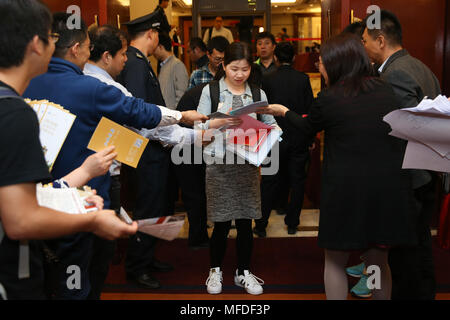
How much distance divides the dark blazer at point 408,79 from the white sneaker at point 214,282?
1505 mm

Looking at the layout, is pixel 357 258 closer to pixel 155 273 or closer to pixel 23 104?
pixel 155 273

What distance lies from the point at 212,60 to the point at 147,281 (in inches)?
82.2

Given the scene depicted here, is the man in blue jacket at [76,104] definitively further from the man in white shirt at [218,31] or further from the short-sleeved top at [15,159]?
the man in white shirt at [218,31]

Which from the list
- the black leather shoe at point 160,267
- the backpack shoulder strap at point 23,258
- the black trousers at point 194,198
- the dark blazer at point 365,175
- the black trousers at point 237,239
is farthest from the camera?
the black trousers at point 194,198

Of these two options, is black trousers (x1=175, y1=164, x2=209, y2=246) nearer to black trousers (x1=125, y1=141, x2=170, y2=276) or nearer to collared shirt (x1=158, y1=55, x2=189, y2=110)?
black trousers (x1=125, y1=141, x2=170, y2=276)

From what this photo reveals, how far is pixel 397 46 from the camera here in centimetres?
229

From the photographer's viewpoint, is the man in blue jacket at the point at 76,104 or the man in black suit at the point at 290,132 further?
the man in black suit at the point at 290,132

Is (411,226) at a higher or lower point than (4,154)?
lower

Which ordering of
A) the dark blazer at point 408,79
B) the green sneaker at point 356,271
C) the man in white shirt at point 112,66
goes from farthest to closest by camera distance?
the green sneaker at point 356,271, the man in white shirt at point 112,66, the dark blazer at point 408,79

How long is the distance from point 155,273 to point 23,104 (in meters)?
2.25

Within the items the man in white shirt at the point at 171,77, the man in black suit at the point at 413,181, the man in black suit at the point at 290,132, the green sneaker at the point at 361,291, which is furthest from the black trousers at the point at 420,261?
the man in white shirt at the point at 171,77

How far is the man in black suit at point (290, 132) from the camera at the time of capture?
3.97 meters

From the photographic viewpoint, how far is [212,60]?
13.3 ft

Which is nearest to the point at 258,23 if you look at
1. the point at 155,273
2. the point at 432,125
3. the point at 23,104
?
the point at 155,273
